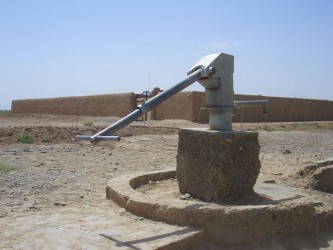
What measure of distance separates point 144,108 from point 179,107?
1660 cm

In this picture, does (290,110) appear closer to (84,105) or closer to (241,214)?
(84,105)

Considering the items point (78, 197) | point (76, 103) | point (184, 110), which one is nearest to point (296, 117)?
point (184, 110)

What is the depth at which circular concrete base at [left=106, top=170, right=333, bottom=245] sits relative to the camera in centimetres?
360

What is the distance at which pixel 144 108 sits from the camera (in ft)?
12.0

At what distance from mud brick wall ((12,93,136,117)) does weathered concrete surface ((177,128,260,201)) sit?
17600mm

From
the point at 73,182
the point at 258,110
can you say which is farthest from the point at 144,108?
the point at 258,110

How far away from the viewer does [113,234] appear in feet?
11.0

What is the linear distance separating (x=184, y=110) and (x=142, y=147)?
380 inches

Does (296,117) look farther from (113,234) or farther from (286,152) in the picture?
(113,234)

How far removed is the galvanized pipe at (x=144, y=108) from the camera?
3.40 metres

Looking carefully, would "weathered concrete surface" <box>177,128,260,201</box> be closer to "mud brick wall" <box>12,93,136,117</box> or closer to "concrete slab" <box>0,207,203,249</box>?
"concrete slab" <box>0,207,203,249</box>

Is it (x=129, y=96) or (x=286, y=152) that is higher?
(x=129, y=96)

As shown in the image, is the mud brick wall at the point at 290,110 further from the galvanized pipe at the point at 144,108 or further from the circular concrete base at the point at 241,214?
the galvanized pipe at the point at 144,108

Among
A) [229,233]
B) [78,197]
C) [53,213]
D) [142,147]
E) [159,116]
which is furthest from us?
[159,116]
